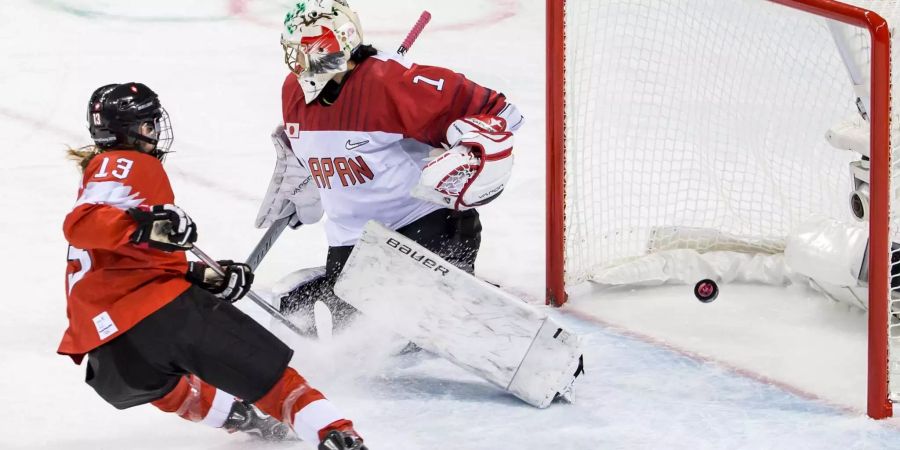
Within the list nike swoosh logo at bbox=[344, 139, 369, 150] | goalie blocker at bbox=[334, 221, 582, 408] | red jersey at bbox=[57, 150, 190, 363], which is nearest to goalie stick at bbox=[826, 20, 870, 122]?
goalie blocker at bbox=[334, 221, 582, 408]

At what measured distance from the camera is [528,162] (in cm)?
493

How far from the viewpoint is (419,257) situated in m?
2.96

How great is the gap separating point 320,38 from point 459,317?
28.0 inches

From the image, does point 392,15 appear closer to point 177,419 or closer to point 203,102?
point 203,102

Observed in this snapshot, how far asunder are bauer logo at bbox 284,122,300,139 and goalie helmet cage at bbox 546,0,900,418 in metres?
0.78

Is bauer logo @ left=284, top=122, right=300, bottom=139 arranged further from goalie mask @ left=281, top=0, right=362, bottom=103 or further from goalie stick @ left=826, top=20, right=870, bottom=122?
goalie stick @ left=826, top=20, right=870, bottom=122

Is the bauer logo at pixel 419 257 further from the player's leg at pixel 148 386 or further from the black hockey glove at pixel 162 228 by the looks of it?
the black hockey glove at pixel 162 228

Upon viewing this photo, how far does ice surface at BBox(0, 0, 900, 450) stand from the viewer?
276cm

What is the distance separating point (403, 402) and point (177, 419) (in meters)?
0.51

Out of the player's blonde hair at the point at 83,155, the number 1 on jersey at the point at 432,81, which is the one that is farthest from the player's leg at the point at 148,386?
the number 1 on jersey at the point at 432,81

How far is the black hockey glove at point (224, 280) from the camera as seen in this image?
8.62 ft

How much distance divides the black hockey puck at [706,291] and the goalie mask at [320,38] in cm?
107

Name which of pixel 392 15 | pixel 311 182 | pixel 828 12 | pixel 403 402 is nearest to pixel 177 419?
pixel 403 402

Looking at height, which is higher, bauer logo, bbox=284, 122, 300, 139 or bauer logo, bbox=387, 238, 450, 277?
bauer logo, bbox=284, 122, 300, 139
